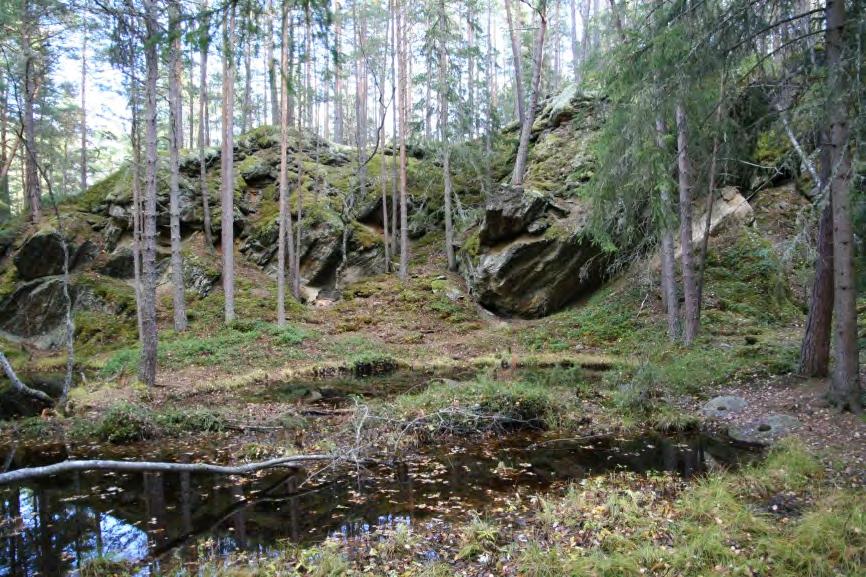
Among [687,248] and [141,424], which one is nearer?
[141,424]

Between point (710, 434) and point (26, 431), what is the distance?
11.0 metres

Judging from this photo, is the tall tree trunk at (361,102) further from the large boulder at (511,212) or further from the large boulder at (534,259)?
the large boulder at (534,259)

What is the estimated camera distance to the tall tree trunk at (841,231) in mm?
6238

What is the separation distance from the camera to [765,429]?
7.48 meters

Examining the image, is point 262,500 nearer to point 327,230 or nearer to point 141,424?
point 141,424

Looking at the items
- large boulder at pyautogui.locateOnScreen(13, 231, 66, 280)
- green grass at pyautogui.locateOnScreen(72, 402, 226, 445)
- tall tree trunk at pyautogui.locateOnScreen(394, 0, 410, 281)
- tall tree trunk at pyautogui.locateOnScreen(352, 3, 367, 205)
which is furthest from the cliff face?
green grass at pyautogui.locateOnScreen(72, 402, 226, 445)

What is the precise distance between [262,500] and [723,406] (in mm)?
7389

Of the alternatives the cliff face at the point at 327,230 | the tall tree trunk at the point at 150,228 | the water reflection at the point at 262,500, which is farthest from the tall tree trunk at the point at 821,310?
the tall tree trunk at the point at 150,228

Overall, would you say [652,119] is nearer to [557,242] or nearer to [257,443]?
[257,443]

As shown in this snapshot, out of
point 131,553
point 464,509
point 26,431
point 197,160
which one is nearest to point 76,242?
point 197,160

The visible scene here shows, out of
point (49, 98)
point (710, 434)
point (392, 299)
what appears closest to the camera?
point (710, 434)

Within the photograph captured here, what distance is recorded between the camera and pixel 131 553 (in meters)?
4.66

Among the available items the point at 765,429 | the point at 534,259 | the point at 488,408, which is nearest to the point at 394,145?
the point at 534,259

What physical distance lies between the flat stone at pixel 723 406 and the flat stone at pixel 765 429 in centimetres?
57
